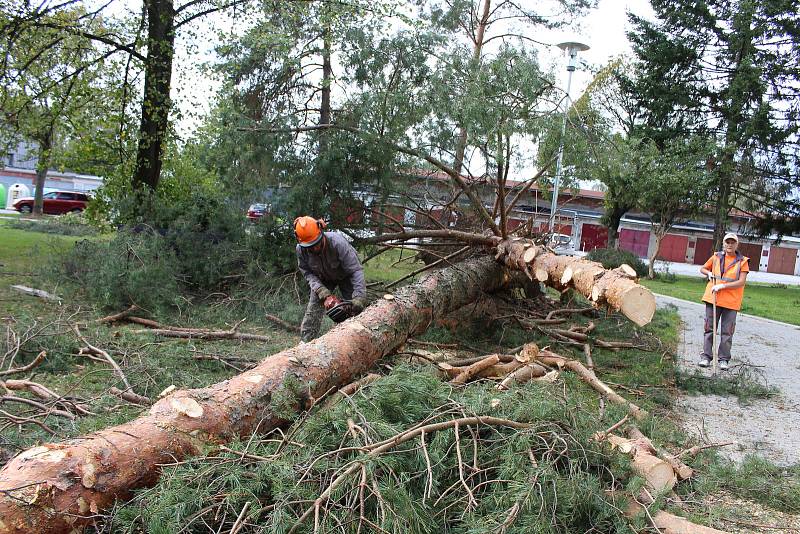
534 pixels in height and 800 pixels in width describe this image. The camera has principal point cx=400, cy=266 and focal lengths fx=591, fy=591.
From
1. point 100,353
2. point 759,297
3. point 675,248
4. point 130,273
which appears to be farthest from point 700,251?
point 100,353

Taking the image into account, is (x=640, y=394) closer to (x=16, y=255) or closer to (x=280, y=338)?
(x=280, y=338)

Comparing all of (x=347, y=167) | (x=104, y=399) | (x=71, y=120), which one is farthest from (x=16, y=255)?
(x=104, y=399)

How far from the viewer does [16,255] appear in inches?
428

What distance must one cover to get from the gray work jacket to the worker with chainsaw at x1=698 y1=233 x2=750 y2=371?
12.5 ft

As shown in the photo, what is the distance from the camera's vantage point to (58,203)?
90.9 ft

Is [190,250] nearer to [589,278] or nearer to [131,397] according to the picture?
[131,397]

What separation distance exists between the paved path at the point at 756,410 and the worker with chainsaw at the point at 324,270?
2766 mm

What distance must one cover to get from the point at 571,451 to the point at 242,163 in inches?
246

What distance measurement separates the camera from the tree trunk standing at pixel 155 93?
9.57 meters

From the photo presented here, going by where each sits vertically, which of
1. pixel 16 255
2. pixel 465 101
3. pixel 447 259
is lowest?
pixel 16 255

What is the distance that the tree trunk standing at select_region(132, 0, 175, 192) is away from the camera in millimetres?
9570

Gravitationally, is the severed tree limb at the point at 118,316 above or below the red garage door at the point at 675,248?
below

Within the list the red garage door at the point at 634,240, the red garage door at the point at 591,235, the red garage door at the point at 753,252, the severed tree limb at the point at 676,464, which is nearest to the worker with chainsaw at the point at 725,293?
the severed tree limb at the point at 676,464

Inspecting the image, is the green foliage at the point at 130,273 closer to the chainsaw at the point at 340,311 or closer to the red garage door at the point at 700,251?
the chainsaw at the point at 340,311
